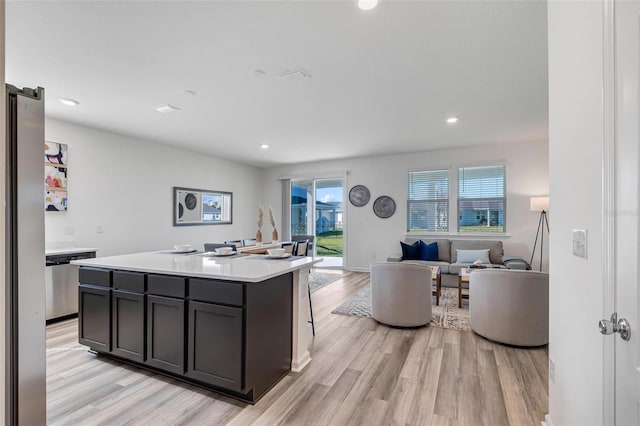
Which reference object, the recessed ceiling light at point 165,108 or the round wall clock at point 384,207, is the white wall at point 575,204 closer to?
the recessed ceiling light at point 165,108

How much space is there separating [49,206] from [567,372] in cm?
535

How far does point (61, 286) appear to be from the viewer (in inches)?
143

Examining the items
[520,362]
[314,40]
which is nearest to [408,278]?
[520,362]

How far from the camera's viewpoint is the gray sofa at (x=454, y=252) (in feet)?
16.6

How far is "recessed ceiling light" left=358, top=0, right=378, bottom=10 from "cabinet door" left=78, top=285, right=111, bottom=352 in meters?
2.90

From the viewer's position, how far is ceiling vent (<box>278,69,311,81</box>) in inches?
107

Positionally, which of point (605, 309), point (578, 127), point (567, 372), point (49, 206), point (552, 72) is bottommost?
point (567, 372)

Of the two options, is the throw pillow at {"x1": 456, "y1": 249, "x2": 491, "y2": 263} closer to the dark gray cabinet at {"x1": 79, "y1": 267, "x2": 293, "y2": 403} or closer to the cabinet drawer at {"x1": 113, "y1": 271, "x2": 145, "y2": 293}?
the dark gray cabinet at {"x1": 79, "y1": 267, "x2": 293, "y2": 403}

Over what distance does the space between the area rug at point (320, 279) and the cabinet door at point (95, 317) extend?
3039 millimetres

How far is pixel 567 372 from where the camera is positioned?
1.41 metres

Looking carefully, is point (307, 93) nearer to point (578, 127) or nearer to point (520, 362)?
point (578, 127)

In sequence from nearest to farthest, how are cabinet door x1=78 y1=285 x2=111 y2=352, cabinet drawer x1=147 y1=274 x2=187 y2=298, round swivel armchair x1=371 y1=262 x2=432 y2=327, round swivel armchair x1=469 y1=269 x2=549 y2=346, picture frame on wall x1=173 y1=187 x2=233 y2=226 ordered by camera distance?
cabinet drawer x1=147 y1=274 x2=187 y2=298, cabinet door x1=78 y1=285 x2=111 y2=352, round swivel armchair x1=469 y1=269 x2=549 y2=346, round swivel armchair x1=371 y1=262 x2=432 y2=327, picture frame on wall x1=173 y1=187 x2=233 y2=226

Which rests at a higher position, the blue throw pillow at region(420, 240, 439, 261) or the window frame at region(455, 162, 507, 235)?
the window frame at region(455, 162, 507, 235)

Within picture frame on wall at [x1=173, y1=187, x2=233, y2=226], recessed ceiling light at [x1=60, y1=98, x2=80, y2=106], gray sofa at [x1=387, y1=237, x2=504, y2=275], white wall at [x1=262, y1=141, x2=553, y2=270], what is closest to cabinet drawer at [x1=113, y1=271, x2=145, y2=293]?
recessed ceiling light at [x1=60, y1=98, x2=80, y2=106]
